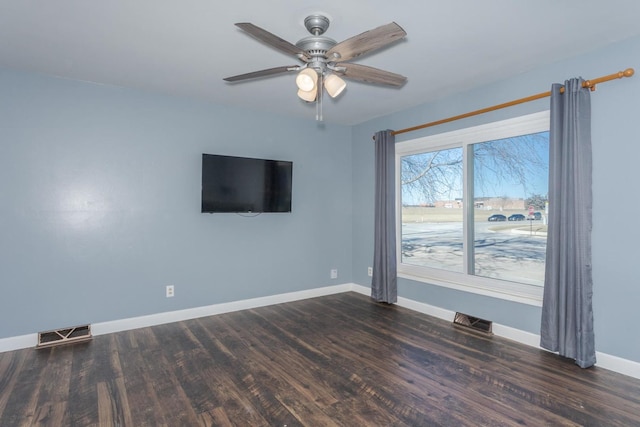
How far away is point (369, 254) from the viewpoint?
16.0 ft

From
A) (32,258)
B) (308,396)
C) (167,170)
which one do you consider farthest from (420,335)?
(32,258)

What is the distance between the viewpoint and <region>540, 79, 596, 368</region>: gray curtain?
2652mm

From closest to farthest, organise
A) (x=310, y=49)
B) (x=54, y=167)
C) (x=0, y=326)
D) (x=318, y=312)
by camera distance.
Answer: (x=310, y=49)
(x=0, y=326)
(x=54, y=167)
(x=318, y=312)

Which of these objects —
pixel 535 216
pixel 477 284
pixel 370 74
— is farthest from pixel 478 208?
pixel 370 74

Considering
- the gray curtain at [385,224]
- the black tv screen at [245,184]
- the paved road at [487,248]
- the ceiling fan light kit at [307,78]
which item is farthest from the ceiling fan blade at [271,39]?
the paved road at [487,248]

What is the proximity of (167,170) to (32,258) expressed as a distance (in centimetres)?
142

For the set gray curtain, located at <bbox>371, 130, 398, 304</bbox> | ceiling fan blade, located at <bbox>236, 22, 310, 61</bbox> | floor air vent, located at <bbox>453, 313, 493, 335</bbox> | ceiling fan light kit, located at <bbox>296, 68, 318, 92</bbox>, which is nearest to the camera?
ceiling fan blade, located at <bbox>236, 22, 310, 61</bbox>

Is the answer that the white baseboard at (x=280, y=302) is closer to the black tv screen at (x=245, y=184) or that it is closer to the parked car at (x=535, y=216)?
the parked car at (x=535, y=216)

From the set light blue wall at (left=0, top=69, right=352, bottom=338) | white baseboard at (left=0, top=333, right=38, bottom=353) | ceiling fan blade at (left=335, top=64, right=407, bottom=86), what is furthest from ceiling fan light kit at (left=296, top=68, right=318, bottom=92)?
white baseboard at (left=0, top=333, right=38, bottom=353)

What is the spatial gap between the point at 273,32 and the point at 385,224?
264cm

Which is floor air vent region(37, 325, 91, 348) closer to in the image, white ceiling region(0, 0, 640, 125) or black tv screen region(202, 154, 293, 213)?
black tv screen region(202, 154, 293, 213)

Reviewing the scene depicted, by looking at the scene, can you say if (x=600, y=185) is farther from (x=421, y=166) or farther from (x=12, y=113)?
(x=12, y=113)

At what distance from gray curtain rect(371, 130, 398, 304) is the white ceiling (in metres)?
1.03

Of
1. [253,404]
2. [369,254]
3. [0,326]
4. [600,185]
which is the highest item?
[600,185]
